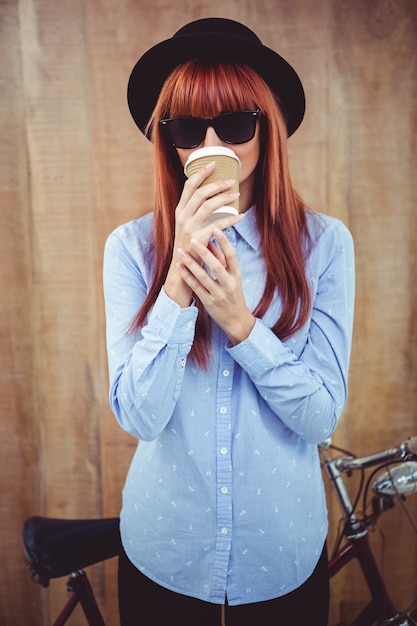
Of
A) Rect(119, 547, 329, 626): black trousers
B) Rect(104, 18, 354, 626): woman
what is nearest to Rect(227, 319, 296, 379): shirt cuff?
Rect(104, 18, 354, 626): woman

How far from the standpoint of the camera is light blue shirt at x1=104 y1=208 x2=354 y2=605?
107 centimetres

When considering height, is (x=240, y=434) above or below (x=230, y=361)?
below

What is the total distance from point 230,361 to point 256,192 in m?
0.45

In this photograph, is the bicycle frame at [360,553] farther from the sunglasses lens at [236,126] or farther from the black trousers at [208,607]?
the sunglasses lens at [236,126]

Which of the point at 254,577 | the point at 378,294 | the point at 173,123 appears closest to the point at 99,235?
the point at 173,123

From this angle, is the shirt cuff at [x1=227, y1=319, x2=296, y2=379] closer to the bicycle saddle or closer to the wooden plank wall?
the bicycle saddle

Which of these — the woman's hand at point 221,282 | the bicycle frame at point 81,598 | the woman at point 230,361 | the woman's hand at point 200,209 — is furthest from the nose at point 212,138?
the bicycle frame at point 81,598

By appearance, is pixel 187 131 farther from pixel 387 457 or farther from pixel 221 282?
pixel 387 457

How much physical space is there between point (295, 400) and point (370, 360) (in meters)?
1.25

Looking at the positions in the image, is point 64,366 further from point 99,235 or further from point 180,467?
point 180,467

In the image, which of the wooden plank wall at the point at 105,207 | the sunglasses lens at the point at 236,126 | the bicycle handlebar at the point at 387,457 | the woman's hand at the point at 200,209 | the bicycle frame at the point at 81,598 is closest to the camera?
the woman's hand at the point at 200,209

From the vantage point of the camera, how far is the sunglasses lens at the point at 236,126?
1.06m

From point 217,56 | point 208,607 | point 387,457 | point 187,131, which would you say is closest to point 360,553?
point 387,457

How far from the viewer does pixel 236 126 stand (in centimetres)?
106
